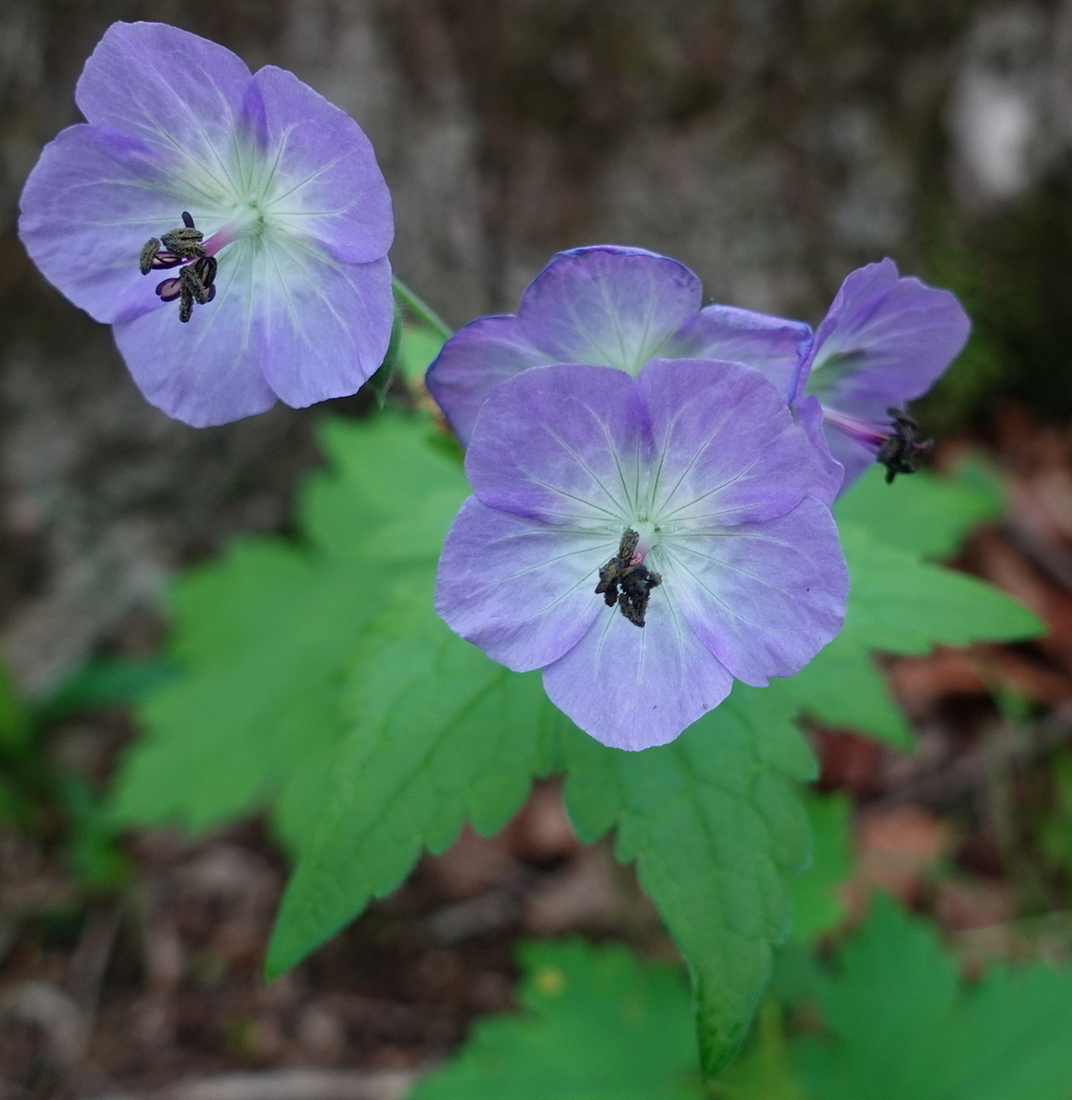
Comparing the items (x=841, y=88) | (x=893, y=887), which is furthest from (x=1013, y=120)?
Result: (x=893, y=887)

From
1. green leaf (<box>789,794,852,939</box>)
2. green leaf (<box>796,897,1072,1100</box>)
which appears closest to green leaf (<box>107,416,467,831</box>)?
green leaf (<box>789,794,852,939</box>)

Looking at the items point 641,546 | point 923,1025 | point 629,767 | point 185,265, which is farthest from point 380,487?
point 923,1025

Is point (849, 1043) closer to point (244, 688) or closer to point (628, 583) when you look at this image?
point (628, 583)

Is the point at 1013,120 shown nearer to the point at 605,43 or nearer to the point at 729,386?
the point at 605,43

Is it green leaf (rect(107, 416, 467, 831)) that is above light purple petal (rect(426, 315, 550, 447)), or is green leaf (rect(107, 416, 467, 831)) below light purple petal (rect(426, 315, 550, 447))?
below

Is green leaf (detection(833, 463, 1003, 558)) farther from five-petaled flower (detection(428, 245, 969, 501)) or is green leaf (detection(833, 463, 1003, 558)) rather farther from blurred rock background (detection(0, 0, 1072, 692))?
blurred rock background (detection(0, 0, 1072, 692))

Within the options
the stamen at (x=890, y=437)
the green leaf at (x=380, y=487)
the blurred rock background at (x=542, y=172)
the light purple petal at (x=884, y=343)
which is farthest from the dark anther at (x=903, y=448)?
the blurred rock background at (x=542, y=172)

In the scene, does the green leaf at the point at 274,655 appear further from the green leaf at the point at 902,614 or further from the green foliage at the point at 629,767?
the green leaf at the point at 902,614
